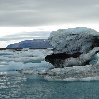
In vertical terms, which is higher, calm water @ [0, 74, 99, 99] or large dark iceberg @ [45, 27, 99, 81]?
large dark iceberg @ [45, 27, 99, 81]

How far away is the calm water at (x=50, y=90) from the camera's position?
17375mm

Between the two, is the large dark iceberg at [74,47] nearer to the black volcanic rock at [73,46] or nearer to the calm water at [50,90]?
the black volcanic rock at [73,46]

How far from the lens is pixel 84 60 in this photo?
27.2 meters

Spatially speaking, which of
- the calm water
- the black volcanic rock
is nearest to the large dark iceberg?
the black volcanic rock

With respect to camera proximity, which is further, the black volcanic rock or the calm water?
the black volcanic rock

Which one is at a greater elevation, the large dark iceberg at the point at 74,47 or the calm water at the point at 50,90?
the large dark iceberg at the point at 74,47

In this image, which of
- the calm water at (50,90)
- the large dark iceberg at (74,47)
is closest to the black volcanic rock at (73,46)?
the large dark iceberg at (74,47)

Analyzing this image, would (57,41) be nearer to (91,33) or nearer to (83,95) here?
(91,33)

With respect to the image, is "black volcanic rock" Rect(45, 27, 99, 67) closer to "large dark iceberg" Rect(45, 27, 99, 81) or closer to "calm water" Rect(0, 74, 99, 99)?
"large dark iceberg" Rect(45, 27, 99, 81)

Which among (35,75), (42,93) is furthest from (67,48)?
(42,93)

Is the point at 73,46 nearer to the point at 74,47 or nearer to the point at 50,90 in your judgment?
the point at 74,47

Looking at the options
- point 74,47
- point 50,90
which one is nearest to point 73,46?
point 74,47

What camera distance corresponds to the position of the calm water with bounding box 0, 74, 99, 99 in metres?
17.4

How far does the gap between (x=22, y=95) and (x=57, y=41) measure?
10740 millimetres
